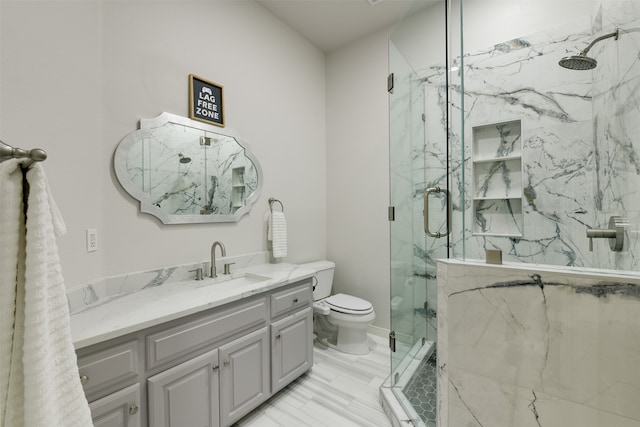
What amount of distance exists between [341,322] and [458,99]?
1.80 m

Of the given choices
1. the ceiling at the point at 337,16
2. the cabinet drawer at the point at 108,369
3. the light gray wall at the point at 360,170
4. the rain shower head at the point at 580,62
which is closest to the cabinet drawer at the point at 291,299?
the cabinet drawer at the point at 108,369

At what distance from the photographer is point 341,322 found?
7.50 ft

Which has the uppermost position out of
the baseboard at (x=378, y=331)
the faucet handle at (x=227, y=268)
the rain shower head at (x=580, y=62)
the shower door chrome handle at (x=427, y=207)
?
the rain shower head at (x=580, y=62)

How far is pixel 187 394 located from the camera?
130 cm

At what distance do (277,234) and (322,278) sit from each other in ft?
2.17

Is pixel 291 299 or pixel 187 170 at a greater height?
pixel 187 170

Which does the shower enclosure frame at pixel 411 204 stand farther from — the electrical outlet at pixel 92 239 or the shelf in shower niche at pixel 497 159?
the electrical outlet at pixel 92 239

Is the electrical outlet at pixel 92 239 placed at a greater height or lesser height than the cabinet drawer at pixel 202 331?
greater

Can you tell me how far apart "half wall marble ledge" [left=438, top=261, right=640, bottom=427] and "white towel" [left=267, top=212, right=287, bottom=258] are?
1432mm

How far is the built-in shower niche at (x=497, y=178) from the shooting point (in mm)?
1962

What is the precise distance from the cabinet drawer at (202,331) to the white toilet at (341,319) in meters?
0.75

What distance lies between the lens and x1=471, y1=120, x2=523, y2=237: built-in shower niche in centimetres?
196

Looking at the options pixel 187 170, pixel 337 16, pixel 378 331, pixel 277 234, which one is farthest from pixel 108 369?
pixel 337 16

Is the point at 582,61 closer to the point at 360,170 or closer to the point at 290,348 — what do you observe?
the point at 360,170
